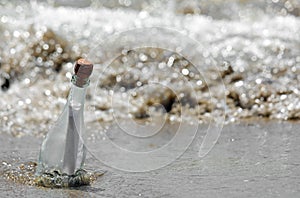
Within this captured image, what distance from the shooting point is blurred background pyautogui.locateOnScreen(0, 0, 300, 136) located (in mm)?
4273

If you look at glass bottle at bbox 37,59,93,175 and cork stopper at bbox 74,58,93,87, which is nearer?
cork stopper at bbox 74,58,93,87

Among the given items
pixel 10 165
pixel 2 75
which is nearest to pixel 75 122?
pixel 10 165

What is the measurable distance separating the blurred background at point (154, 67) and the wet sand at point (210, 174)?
0.83m

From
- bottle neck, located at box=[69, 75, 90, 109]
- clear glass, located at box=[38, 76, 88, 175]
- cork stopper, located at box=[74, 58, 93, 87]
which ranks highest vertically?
cork stopper, located at box=[74, 58, 93, 87]

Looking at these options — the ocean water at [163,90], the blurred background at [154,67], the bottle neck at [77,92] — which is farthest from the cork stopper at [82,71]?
the blurred background at [154,67]

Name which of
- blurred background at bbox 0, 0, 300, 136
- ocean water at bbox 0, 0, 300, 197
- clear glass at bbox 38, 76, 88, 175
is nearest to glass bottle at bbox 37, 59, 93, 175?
clear glass at bbox 38, 76, 88, 175

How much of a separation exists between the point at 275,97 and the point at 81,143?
232cm

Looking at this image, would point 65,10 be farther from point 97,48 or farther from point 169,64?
point 169,64

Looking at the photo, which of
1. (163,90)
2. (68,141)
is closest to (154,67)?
(163,90)

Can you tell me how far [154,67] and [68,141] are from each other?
2.55 m

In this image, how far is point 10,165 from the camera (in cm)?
266

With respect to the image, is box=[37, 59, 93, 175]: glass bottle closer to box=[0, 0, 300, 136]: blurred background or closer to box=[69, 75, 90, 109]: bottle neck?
box=[69, 75, 90, 109]: bottle neck

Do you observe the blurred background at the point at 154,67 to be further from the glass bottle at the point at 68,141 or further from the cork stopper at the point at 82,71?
the cork stopper at the point at 82,71

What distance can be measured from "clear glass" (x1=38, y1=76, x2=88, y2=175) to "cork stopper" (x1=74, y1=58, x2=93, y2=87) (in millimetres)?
58
